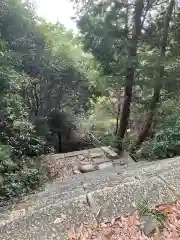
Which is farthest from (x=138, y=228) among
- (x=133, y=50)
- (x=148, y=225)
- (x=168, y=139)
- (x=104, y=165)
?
(x=133, y=50)

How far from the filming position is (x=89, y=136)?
9727 millimetres

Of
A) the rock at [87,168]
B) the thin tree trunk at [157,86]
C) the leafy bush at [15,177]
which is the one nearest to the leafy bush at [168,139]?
the thin tree trunk at [157,86]

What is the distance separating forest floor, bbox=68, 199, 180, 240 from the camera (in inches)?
71.9

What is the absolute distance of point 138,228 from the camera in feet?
6.19

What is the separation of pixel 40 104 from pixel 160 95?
3.66 metres

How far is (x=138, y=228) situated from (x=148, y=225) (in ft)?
0.26

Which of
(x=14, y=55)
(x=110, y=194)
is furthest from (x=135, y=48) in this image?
(x=110, y=194)

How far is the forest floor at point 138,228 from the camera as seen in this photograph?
1.83 metres

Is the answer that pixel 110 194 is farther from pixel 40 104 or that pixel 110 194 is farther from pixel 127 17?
pixel 40 104

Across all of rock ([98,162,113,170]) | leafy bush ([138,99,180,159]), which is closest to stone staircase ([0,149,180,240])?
leafy bush ([138,99,180,159])

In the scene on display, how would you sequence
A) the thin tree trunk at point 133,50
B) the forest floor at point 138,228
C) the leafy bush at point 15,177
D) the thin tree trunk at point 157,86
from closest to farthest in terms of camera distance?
the forest floor at point 138,228, the leafy bush at point 15,177, the thin tree trunk at point 157,86, the thin tree trunk at point 133,50

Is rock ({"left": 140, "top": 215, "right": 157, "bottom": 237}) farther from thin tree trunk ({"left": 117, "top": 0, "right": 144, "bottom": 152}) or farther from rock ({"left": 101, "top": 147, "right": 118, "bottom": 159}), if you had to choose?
thin tree trunk ({"left": 117, "top": 0, "right": 144, "bottom": 152})

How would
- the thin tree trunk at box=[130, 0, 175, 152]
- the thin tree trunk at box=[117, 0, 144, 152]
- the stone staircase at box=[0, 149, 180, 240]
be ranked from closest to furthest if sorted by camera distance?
the stone staircase at box=[0, 149, 180, 240], the thin tree trunk at box=[130, 0, 175, 152], the thin tree trunk at box=[117, 0, 144, 152]

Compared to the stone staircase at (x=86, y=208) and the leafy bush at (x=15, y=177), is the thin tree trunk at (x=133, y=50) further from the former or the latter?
the stone staircase at (x=86, y=208)
